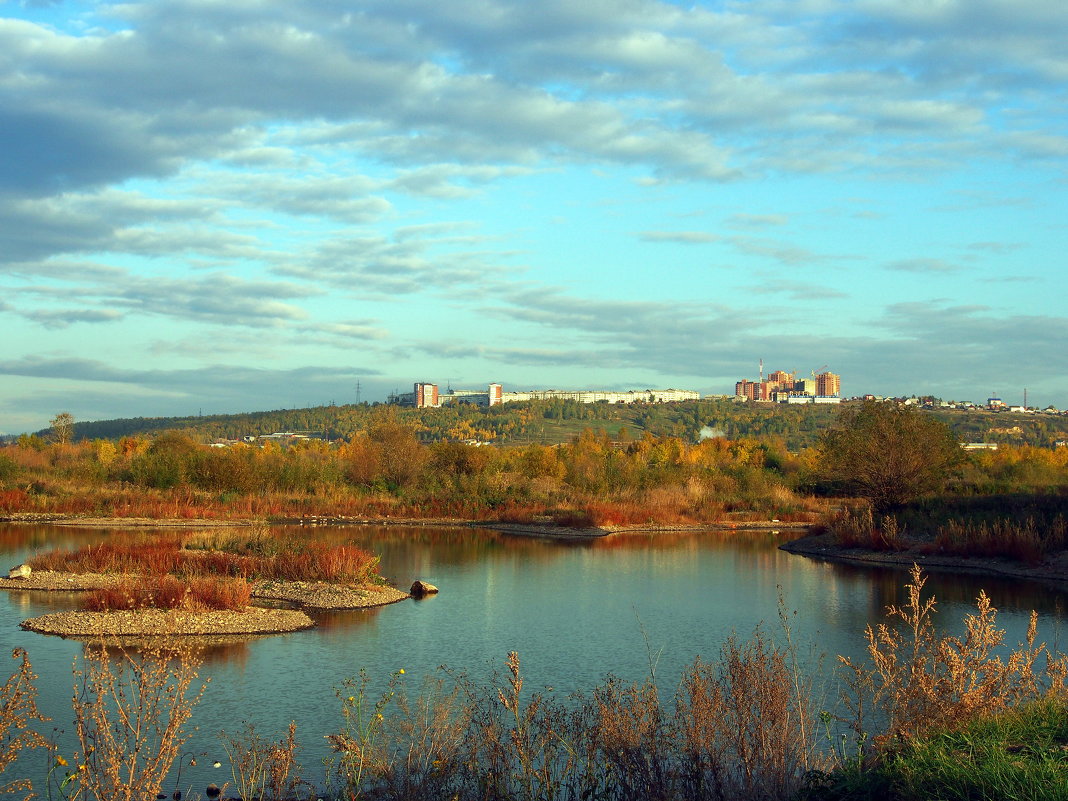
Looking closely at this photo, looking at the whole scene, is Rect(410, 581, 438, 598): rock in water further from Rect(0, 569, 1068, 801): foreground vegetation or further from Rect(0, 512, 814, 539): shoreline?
Rect(0, 512, 814, 539): shoreline

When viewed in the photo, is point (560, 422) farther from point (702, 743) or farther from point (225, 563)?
point (702, 743)

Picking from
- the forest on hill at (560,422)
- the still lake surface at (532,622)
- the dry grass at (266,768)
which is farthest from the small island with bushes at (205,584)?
the forest on hill at (560,422)

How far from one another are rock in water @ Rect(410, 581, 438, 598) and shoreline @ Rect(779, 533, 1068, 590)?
13.7 metres

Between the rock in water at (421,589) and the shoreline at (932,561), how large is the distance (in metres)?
13.7

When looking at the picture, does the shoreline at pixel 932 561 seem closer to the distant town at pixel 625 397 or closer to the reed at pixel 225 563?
the reed at pixel 225 563

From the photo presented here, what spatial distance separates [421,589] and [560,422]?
99.4m

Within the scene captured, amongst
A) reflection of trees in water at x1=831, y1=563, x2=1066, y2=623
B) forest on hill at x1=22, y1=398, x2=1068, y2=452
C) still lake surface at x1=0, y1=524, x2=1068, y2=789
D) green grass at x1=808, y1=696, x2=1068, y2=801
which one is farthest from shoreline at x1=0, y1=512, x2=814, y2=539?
forest on hill at x1=22, y1=398, x2=1068, y2=452

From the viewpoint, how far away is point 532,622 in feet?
63.9

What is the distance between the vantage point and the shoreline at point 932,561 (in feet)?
91.0

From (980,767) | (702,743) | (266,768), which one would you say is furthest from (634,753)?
(266,768)

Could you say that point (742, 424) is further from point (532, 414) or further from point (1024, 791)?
point (1024, 791)

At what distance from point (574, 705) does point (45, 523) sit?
1357 inches

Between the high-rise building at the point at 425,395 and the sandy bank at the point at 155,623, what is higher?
the high-rise building at the point at 425,395

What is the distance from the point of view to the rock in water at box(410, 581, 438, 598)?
2320 cm
